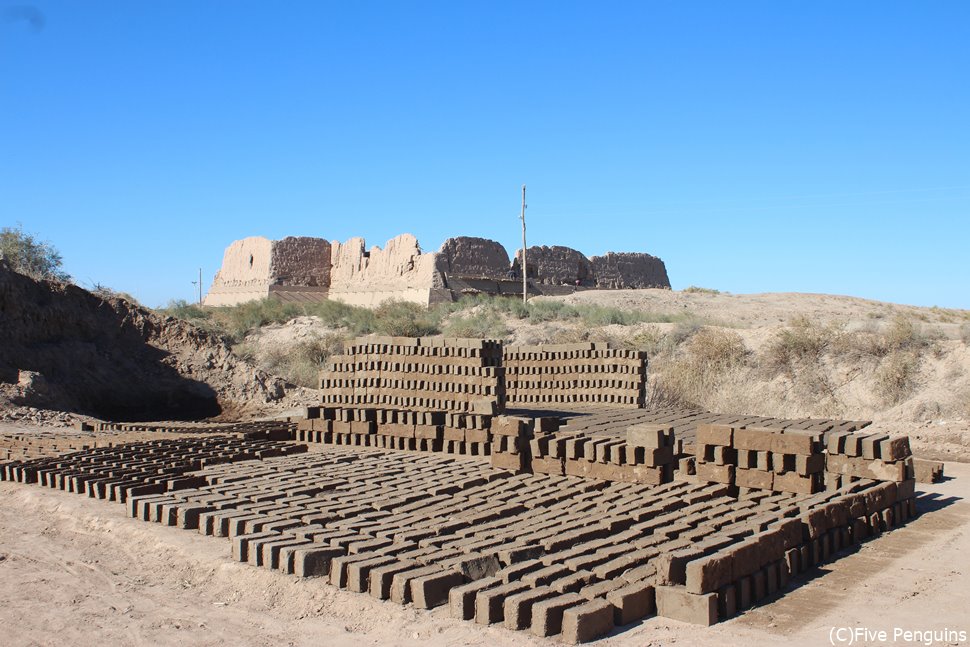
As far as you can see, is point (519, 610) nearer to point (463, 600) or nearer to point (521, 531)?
point (463, 600)

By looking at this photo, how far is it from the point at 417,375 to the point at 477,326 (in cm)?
1281

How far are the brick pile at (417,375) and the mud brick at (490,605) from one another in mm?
7105

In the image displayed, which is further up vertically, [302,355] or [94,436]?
[302,355]

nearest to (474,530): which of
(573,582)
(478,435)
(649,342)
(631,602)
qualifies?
(573,582)

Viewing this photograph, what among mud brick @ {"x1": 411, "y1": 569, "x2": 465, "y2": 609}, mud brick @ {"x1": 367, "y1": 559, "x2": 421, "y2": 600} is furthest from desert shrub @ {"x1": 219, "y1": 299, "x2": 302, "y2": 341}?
mud brick @ {"x1": 411, "y1": 569, "x2": 465, "y2": 609}

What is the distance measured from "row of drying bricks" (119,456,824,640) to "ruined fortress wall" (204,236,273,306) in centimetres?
2711

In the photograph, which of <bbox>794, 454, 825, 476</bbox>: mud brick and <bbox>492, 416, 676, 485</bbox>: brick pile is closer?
<bbox>794, 454, 825, 476</bbox>: mud brick

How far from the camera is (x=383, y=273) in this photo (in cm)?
3347

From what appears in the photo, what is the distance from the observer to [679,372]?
64.3 feet

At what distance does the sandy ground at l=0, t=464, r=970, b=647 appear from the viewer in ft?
15.4

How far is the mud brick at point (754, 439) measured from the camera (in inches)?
297

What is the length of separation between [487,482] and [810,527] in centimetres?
318

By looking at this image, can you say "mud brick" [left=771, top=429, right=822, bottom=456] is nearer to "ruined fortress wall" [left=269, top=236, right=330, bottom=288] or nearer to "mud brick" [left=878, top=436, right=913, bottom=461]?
"mud brick" [left=878, top=436, right=913, bottom=461]

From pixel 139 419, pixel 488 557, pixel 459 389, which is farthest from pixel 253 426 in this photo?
pixel 488 557
